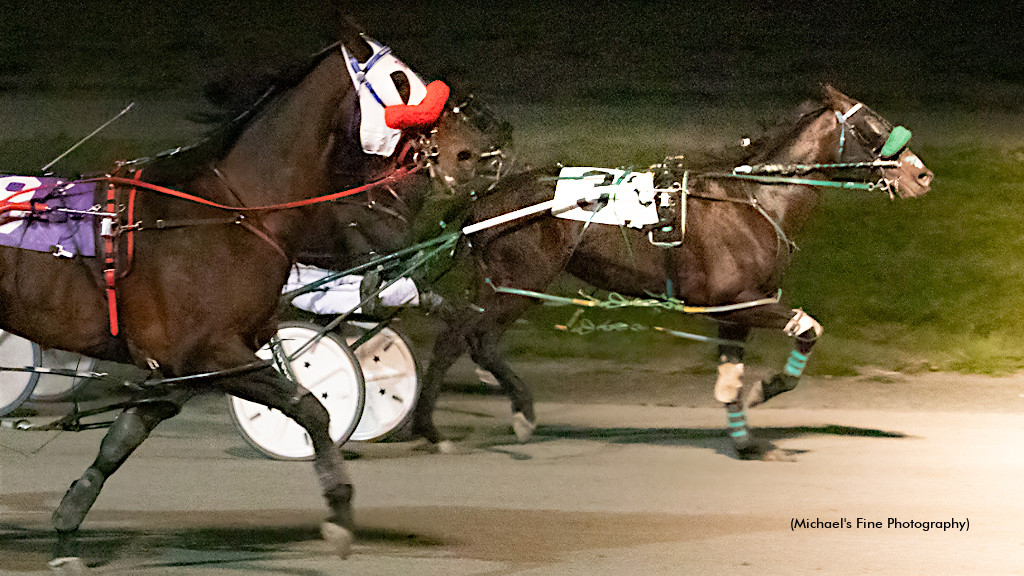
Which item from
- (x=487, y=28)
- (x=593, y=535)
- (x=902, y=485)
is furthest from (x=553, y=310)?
(x=593, y=535)

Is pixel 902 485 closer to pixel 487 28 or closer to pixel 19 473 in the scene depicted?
pixel 19 473

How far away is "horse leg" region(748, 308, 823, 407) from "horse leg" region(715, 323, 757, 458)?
0.31m

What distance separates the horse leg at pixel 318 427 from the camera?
4945 millimetres

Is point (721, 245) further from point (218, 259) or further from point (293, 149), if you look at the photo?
point (218, 259)

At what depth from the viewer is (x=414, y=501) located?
6.20 metres

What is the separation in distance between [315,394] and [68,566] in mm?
2307

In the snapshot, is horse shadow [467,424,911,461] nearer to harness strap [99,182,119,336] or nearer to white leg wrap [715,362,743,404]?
white leg wrap [715,362,743,404]

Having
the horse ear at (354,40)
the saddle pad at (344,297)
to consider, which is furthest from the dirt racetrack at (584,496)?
the horse ear at (354,40)

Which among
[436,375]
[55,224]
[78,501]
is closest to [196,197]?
[55,224]

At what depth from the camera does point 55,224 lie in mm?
5023

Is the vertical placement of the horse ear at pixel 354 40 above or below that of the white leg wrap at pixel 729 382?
above

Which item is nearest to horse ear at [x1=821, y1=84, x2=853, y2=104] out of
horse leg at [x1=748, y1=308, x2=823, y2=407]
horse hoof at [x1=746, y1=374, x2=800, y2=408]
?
horse leg at [x1=748, y1=308, x2=823, y2=407]

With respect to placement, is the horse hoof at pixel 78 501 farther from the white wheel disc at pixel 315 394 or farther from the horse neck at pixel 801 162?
the horse neck at pixel 801 162

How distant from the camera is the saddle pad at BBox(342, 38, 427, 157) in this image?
5.01 metres
